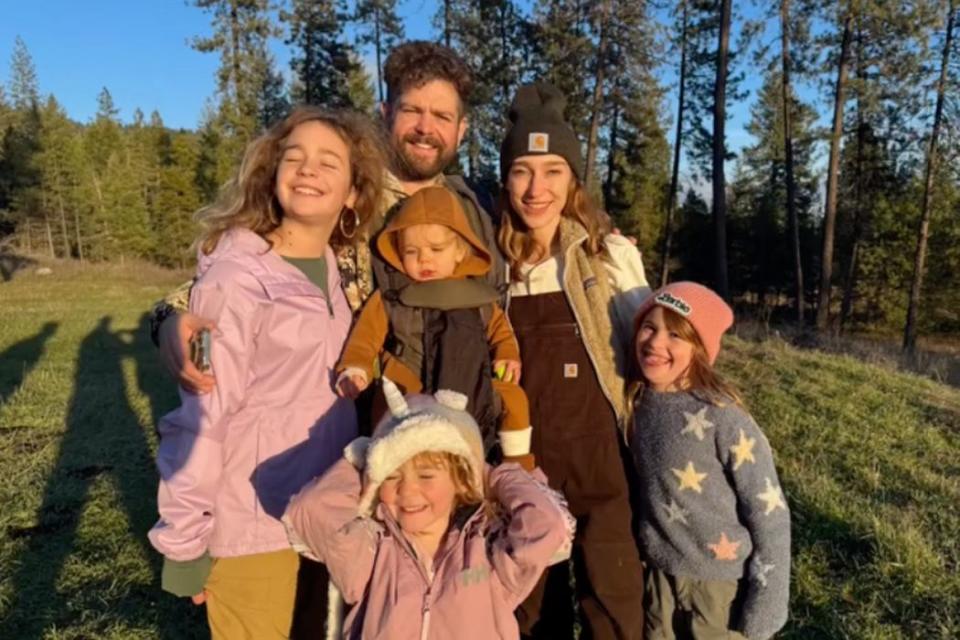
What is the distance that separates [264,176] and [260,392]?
79 cm

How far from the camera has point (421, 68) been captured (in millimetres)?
3207

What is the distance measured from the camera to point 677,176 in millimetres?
26891

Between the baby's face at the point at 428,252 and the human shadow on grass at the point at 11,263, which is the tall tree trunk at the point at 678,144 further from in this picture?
the human shadow on grass at the point at 11,263

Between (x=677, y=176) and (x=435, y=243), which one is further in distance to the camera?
(x=677, y=176)

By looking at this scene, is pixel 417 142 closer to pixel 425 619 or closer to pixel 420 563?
pixel 420 563

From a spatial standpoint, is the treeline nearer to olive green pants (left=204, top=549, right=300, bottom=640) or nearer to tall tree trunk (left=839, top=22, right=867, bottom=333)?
tall tree trunk (left=839, top=22, right=867, bottom=333)

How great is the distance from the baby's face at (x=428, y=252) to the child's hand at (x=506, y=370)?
0.40m

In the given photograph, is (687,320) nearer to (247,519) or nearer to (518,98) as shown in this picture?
(518,98)

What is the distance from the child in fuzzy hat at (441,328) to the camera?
2.57 metres

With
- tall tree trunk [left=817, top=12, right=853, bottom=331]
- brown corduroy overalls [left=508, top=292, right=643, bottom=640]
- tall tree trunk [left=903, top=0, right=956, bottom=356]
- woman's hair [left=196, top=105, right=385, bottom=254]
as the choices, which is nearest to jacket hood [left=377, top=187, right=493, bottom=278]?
woman's hair [left=196, top=105, right=385, bottom=254]

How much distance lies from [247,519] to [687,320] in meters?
1.74

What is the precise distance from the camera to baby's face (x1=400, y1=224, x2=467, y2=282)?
2639mm

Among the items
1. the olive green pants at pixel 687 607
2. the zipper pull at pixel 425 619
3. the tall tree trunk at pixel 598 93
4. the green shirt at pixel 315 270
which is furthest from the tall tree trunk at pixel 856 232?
the zipper pull at pixel 425 619

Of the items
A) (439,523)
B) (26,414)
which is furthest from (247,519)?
(26,414)
